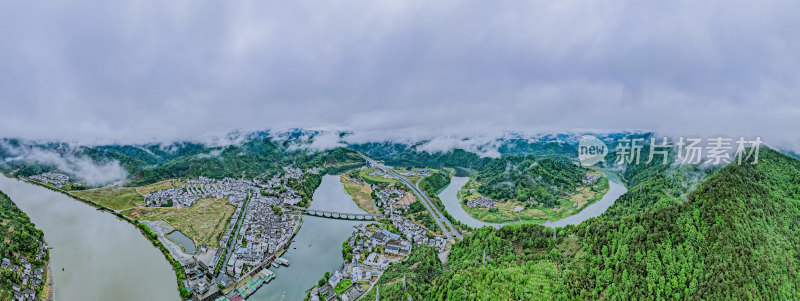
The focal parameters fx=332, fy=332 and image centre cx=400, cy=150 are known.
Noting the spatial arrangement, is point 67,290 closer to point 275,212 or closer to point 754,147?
point 275,212

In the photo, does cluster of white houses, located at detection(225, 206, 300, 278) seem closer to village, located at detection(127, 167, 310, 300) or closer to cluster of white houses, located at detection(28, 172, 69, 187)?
village, located at detection(127, 167, 310, 300)

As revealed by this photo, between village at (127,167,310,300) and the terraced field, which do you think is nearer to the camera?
village at (127,167,310,300)

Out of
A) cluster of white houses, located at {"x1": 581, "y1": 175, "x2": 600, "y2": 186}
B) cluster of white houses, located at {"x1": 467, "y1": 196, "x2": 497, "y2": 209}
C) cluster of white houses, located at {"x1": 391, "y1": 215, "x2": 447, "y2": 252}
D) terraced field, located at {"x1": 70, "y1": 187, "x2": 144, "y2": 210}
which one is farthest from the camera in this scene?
cluster of white houses, located at {"x1": 581, "y1": 175, "x2": 600, "y2": 186}

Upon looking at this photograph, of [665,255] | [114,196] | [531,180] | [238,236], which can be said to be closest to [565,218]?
[531,180]

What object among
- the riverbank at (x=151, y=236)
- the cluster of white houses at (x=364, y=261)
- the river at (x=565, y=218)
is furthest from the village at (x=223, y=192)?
the river at (x=565, y=218)

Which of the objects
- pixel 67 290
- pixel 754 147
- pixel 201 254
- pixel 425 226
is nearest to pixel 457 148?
pixel 425 226

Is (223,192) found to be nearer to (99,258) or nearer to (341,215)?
(341,215)

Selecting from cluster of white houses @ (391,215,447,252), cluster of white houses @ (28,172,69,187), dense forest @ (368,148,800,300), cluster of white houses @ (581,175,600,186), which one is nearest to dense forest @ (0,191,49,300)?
cluster of white houses @ (28,172,69,187)

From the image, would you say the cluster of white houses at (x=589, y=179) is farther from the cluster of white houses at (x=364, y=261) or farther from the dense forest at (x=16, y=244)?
the dense forest at (x=16, y=244)

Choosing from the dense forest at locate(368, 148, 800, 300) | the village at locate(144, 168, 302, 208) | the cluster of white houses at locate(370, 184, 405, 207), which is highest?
the village at locate(144, 168, 302, 208)
